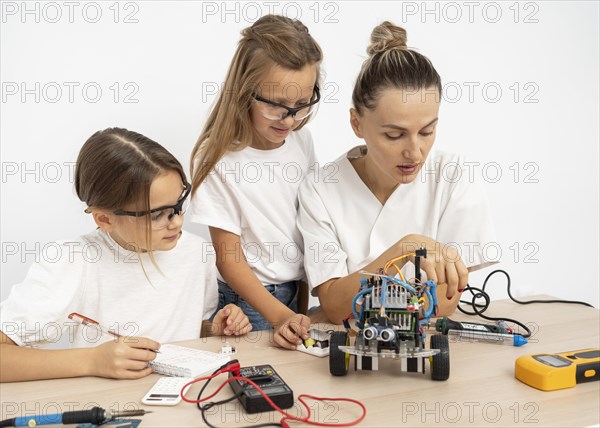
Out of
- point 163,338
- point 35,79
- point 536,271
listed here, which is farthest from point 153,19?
point 536,271

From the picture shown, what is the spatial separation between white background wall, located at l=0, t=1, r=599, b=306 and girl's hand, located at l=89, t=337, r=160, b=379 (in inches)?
31.3

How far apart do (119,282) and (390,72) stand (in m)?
0.81

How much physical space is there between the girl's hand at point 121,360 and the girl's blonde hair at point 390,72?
0.79 meters

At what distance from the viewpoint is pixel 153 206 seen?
4.74 feet

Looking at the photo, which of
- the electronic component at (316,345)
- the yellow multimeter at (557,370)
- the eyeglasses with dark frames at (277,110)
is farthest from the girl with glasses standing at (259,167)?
the yellow multimeter at (557,370)

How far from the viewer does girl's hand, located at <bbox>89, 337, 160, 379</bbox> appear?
3.97 feet

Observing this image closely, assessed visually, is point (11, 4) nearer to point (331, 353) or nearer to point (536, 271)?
point (331, 353)

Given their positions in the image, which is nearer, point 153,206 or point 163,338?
point 153,206

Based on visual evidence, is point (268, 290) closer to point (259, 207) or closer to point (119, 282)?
point (259, 207)

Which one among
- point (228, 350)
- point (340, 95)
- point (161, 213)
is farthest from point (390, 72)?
point (340, 95)

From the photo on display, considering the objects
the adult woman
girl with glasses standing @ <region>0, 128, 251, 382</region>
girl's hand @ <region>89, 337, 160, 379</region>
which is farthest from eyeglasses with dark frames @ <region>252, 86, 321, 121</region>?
girl's hand @ <region>89, 337, 160, 379</region>

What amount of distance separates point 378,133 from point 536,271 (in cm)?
165

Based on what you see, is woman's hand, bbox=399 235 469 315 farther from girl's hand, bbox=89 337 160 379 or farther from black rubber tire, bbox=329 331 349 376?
girl's hand, bbox=89 337 160 379

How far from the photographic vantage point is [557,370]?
114 cm
